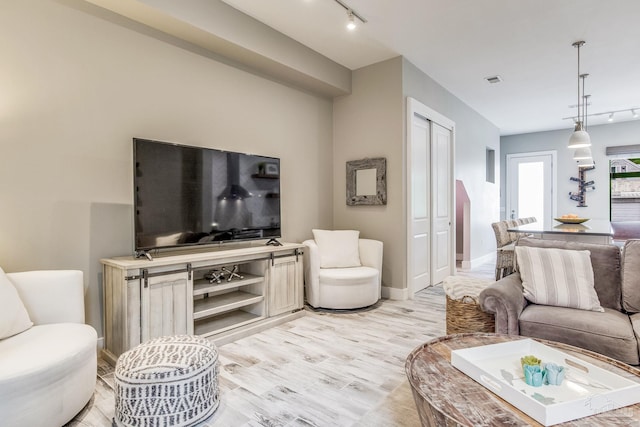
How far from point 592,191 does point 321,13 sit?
743cm

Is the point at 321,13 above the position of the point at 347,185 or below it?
above

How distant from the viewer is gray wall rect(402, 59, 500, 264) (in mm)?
4691

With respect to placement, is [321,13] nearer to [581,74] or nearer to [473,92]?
[473,92]

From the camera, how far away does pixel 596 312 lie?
219cm

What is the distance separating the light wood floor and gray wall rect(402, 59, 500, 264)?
9.34 feet

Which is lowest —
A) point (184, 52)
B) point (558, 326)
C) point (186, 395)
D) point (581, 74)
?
point (186, 395)

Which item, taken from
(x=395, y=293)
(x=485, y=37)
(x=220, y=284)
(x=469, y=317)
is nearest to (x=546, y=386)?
(x=469, y=317)

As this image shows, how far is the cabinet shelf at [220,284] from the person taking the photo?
2.82 m

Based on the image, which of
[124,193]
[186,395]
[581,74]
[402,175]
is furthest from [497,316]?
[581,74]

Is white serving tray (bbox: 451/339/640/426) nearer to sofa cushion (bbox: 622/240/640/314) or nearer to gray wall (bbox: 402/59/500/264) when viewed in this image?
sofa cushion (bbox: 622/240/640/314)

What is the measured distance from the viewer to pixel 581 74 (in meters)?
4.64

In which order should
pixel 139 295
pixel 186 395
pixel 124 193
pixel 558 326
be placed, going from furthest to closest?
1. pixel 124 193
2. pixel 139 295
3. pixel 558 326
4. pixel 186 395

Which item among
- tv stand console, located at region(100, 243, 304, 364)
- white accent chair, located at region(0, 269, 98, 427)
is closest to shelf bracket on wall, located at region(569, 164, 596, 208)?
tv stand console, located at region(100, 243, 304, 364)

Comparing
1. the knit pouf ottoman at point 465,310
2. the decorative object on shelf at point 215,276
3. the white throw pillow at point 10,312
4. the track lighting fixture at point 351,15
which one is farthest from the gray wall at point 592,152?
Result: the white throw pillow at point 10,312
